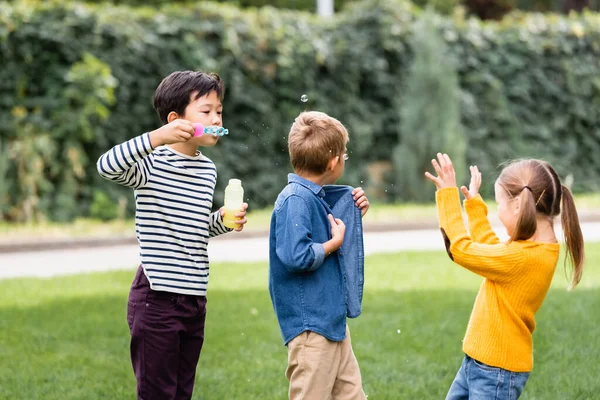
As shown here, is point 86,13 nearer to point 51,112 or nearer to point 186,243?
point 51,112

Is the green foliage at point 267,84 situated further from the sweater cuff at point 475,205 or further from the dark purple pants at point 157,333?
the sweater cuff at point 475,205

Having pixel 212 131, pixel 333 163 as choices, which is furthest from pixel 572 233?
pixel 212 131

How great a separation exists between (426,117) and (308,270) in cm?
1062

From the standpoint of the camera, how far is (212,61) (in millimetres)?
11852

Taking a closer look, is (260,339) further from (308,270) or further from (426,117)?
(426,117)

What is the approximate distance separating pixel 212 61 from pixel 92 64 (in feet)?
5.54

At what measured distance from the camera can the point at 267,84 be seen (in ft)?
41.5

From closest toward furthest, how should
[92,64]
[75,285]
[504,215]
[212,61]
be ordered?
1. [504,215]
2. [75,285]
3. [92,64]
4. [212,61]

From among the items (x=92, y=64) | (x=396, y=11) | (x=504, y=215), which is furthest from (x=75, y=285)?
(x=396, y=11)

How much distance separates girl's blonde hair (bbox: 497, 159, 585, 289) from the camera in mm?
3105

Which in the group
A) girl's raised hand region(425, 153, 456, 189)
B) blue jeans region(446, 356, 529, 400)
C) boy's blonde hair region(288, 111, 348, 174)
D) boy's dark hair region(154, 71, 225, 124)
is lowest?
blue jeans region(446, 356, 529, 400)

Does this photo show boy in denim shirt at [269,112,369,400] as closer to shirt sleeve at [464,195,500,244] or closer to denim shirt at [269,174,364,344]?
denim shirt at [269,174,364,344]

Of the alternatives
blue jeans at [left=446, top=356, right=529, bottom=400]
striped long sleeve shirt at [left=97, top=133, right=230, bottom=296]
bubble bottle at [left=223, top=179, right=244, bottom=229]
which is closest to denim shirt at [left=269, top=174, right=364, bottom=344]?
bubble bottle at [left=223, top=179, right=244, bottom=229]

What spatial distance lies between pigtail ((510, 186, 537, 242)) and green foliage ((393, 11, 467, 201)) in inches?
409
